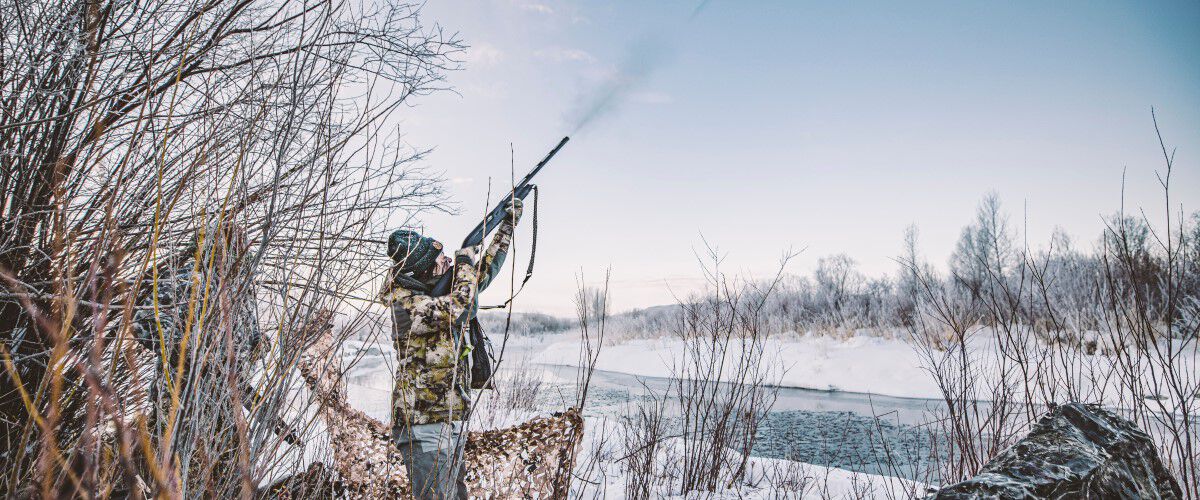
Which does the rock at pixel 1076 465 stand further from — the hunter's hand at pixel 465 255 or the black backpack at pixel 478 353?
the hunter's hand at pixel 465 255

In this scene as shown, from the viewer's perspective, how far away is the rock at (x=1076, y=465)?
1.14 m

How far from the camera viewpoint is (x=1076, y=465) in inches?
48.5

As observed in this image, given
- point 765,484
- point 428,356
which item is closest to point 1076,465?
point 428,356

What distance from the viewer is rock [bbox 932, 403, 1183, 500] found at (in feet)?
3.73

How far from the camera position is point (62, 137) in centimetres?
208

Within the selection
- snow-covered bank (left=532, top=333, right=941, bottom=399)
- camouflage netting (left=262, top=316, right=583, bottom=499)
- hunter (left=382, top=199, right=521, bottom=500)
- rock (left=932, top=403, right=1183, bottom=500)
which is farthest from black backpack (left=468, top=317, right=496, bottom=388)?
snow-covered bank (left=532, top=333, right=941, bottom=399)

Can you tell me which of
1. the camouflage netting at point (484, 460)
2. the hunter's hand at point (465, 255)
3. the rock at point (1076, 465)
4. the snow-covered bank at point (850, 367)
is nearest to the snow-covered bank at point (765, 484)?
the camouflage netting at point (484, 460)

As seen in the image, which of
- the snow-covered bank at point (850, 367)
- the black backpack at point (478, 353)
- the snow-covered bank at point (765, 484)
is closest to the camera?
the black backpack at point (478, 353)

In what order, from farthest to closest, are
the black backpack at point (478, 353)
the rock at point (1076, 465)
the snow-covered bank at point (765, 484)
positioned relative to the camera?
the snow-covered bank at point (765, 484), the black backpack at point (478, 353), the rock at point (1076, 465)

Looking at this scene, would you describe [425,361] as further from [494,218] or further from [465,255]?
[494,218]

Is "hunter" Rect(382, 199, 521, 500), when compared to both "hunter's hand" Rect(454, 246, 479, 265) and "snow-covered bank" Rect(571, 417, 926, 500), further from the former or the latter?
"snow-covered bank" Rect(571, 417, 926, 500)

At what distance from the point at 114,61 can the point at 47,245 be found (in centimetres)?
85

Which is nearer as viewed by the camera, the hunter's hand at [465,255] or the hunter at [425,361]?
the hunter at [425,361]

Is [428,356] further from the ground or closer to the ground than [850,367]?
further from the ground
